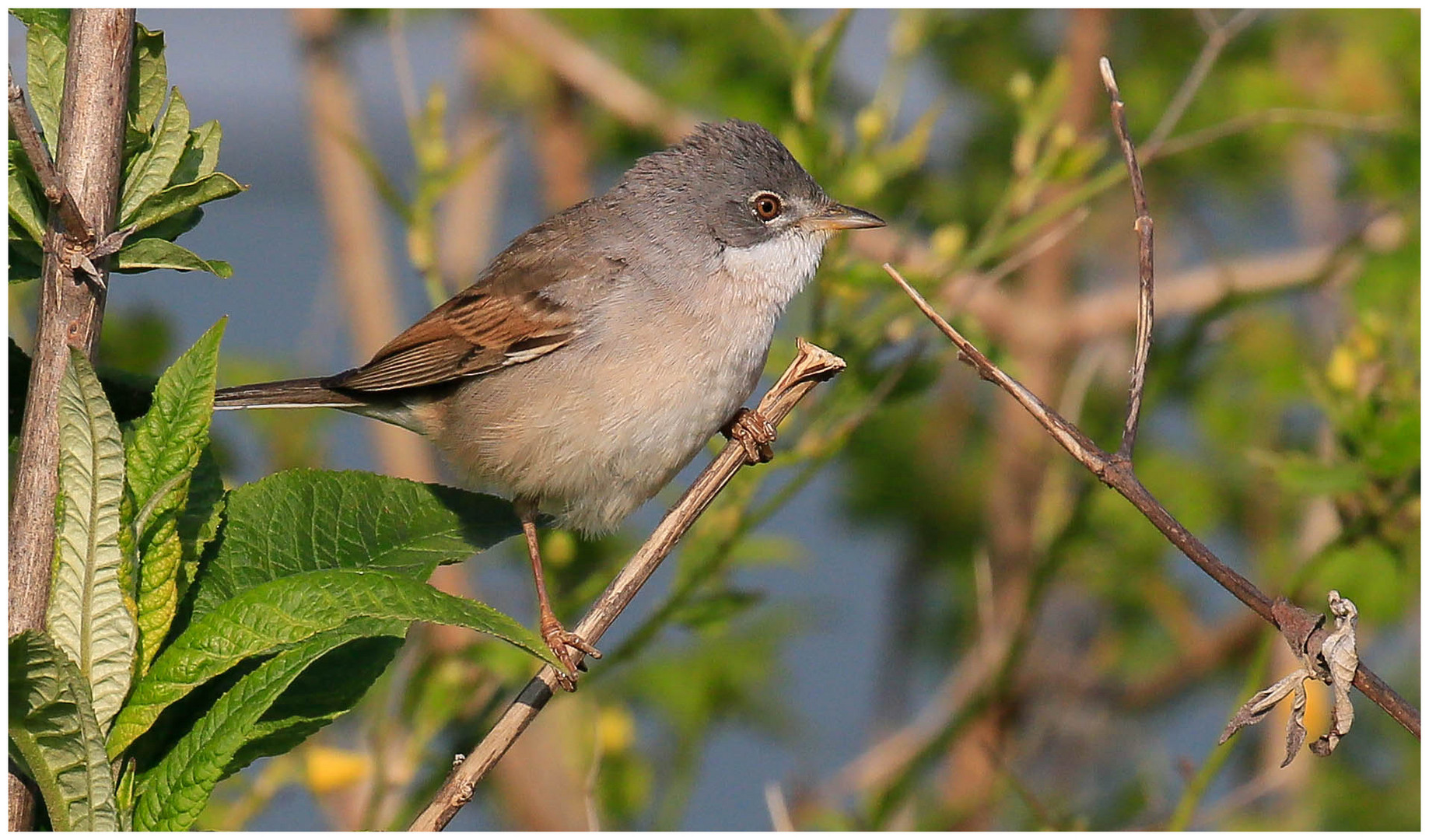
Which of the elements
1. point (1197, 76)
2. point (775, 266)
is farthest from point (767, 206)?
point (1197, 76)

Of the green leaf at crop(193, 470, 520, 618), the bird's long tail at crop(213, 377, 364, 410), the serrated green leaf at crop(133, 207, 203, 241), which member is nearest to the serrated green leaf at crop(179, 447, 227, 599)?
the green leaf at crop(193, 470, 520, 618)

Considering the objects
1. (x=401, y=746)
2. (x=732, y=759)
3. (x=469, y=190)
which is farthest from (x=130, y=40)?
(x=732, y=759)

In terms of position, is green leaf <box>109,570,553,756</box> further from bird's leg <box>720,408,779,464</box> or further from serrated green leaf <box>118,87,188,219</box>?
bird's leg <box>720,408,779,464</box>

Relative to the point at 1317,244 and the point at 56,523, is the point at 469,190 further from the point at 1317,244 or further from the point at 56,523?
the point at 56,523

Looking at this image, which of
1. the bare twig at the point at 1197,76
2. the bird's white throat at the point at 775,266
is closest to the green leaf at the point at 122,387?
the bird's white throat at the point at 775,266

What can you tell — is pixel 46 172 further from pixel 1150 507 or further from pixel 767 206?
pixel 767 206

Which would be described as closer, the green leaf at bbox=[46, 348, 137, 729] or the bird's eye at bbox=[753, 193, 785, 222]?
the green leaf at bbox=[46, 348, 137, 729]
